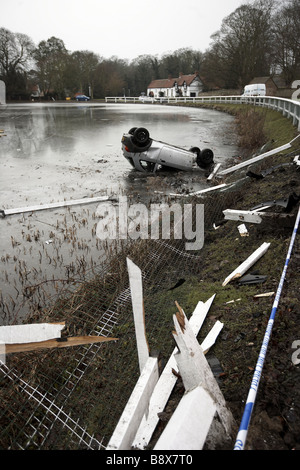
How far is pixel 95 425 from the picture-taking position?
2.65 meters

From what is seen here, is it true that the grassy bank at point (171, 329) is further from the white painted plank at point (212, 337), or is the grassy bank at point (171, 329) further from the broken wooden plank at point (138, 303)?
the broken wooden plank at point (138, 303)

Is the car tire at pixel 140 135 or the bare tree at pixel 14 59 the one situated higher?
the bare tree at pixel 14 59

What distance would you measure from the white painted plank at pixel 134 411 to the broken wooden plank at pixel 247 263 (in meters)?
2.21

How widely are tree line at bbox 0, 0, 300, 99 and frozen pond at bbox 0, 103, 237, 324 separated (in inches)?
1399

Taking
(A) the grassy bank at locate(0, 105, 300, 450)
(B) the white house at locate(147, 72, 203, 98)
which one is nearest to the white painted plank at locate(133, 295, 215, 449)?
(A) the grassy bank at locate(0, 105, 300, 450)

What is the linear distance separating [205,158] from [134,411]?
10334mm

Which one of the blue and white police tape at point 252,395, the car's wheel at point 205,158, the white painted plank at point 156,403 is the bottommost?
the white painted plank at point 156,403

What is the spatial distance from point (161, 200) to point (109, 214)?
5.57 ft

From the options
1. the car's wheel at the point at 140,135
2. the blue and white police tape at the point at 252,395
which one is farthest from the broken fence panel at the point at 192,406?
the car's wheel at the point at 140,135

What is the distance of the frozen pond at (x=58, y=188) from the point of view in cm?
548

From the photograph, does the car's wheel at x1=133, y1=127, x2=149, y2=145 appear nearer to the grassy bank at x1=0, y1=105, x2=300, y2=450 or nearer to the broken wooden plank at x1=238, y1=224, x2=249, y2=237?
the grassy bank at x1=0, y1=105, x2=300, y2=450

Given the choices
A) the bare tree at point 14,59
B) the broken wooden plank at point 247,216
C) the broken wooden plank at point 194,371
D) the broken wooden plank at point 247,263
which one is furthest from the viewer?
the bare tree at point 14,59
